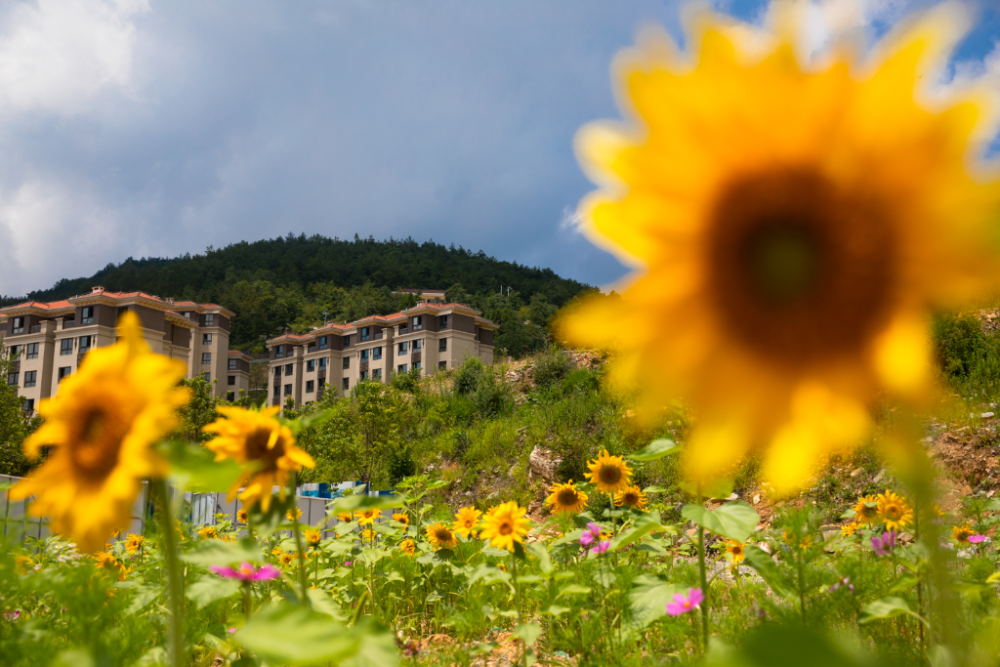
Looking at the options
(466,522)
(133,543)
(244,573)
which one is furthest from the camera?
(133,543)

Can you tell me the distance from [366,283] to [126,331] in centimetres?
7947

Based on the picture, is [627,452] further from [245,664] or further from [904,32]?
[904,32]

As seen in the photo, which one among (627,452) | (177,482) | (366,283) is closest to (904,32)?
(177,482)

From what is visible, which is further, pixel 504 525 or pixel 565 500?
pixel 565 500

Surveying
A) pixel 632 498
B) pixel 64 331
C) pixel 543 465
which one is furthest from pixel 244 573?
pixel 64 331

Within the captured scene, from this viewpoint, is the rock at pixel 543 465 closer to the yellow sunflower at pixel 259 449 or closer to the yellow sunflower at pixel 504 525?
the yellow sunflower at pixel 504 525

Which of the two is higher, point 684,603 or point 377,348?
point 377,348

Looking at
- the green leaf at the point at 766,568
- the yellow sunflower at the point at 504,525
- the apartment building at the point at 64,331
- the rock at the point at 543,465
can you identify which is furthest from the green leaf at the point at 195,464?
the apartment building at the point at 64,331

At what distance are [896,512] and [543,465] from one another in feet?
23.2

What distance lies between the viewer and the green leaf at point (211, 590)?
153 cm

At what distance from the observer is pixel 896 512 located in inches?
112

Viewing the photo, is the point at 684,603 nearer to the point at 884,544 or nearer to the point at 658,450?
the point at 658,450

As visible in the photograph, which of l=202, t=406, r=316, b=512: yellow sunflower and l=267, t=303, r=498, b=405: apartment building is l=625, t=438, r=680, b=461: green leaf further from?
l=267, t=303, r=498, b=405: apartment building

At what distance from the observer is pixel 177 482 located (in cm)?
115
